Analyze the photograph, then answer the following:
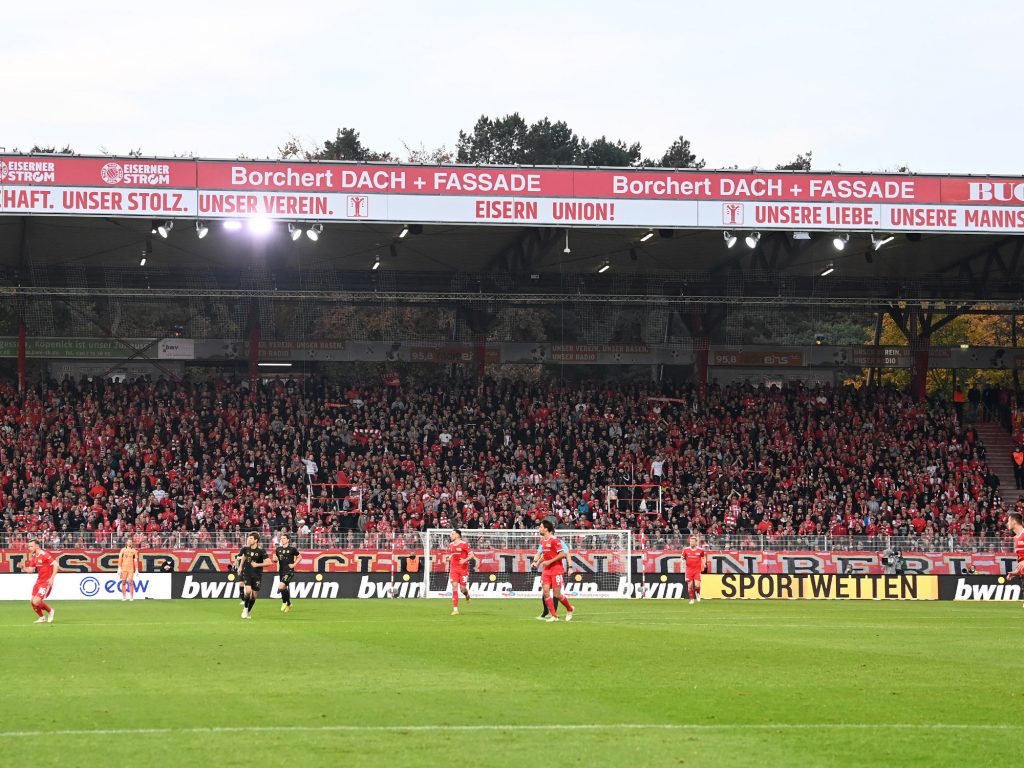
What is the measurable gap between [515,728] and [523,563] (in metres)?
29.2

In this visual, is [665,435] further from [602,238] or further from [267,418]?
[267,418]

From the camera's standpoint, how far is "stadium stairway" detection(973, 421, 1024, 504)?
49.7 m

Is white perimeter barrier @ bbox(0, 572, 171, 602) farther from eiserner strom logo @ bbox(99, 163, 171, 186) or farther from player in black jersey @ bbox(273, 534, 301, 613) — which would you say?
eiserner strom logo @ bbox(99, 163, 171, 186)

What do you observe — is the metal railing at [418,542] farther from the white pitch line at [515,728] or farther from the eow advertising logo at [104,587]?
the white pitch line at [515,728]

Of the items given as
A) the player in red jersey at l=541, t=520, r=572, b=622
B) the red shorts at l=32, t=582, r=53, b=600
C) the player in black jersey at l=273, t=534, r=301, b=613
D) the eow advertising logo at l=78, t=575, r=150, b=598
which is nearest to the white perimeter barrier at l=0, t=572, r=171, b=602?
the eow advertising logo at l=78, t=575, r=150, b=598

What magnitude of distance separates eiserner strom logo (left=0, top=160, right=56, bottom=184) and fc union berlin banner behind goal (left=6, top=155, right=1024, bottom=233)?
320 mm

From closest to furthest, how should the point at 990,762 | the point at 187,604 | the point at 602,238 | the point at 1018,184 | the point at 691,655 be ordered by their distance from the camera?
the point at 990,762 < the point at 691,655 < the point at 187,604 < the point at 1018,184 < the point at 602,238

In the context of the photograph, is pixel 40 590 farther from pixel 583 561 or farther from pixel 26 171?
pixel 583 561

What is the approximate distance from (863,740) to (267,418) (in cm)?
4036

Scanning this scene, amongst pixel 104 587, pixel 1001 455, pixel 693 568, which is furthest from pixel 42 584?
pixel 1001 455

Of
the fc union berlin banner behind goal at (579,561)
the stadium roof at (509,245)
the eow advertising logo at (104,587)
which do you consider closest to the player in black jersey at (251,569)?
the eow advertising logo at (104,587)

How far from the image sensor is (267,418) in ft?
163

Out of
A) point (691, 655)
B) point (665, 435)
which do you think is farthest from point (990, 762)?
point (665, 435)

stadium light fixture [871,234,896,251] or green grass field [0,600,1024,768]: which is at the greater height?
stadium light fixture [871,234,896,251]
